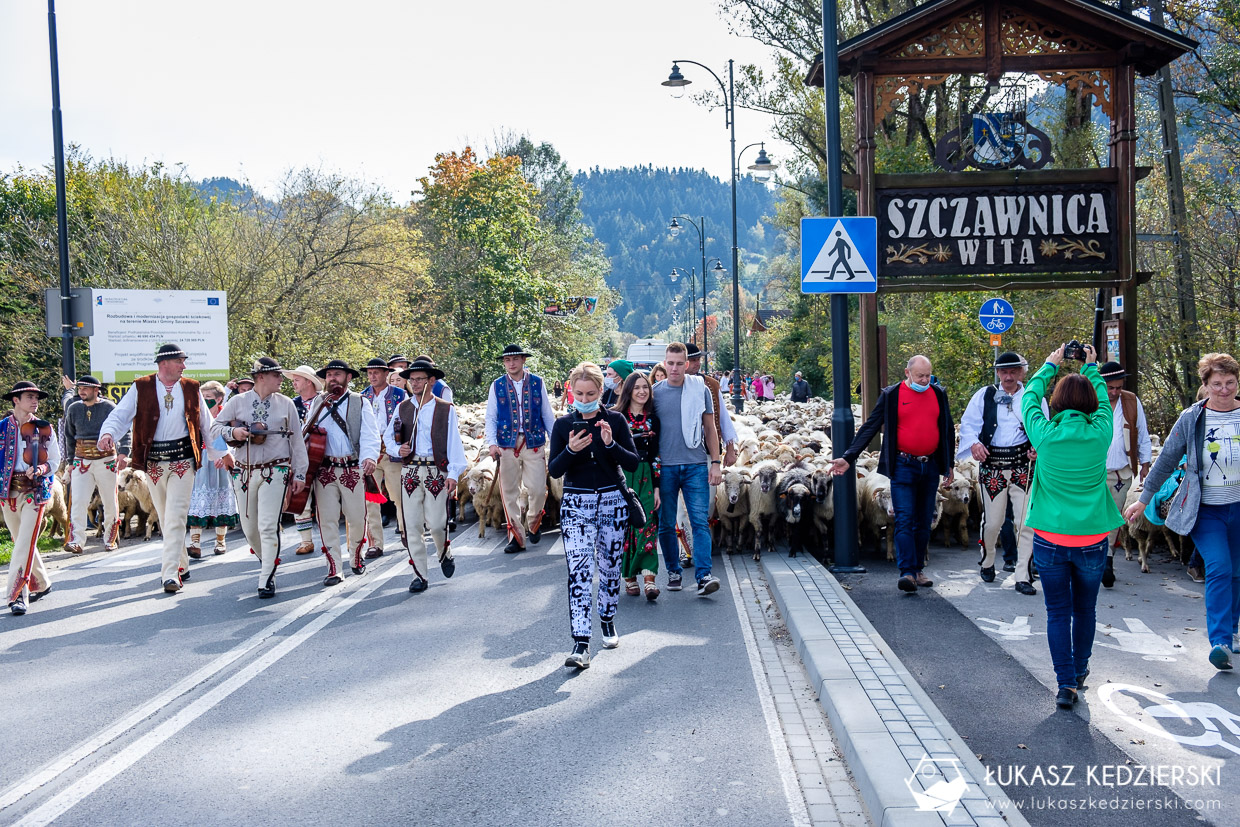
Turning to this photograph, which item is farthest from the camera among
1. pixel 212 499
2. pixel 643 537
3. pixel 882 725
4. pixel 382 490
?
pixel 382 490

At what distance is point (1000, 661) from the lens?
20.5ft

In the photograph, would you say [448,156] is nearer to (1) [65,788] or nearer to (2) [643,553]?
(2) [643,553]

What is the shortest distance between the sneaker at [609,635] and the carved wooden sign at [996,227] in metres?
6.52

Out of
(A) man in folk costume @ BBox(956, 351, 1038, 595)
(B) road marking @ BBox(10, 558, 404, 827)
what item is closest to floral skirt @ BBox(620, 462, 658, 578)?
(B) road marking @ BBox(10, 558, 404, 827)

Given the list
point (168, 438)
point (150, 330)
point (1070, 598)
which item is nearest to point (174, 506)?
point (168, 438)

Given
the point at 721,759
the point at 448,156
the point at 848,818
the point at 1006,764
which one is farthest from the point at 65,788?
the point at 448,156

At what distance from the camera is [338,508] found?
920 cm

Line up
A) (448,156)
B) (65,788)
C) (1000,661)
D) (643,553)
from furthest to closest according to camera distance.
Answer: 1. (448,156)
2. (643,553)
3. (1000,661)
4. (65,788)

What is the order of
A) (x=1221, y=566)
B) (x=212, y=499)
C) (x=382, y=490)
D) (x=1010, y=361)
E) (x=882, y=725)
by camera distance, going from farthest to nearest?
1. (x=382, y=490)
2. (x=212, y=499)
3. (x=1010, y=361)
4. (x=1221, y=566)
5. (x=882, y=725)

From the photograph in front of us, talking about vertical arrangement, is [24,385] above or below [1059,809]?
above

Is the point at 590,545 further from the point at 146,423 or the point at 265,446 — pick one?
the point at 146,423

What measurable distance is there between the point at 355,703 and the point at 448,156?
3555 centimetres

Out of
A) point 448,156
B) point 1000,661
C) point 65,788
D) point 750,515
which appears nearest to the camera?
point 65,788

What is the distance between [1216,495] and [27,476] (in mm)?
8868
